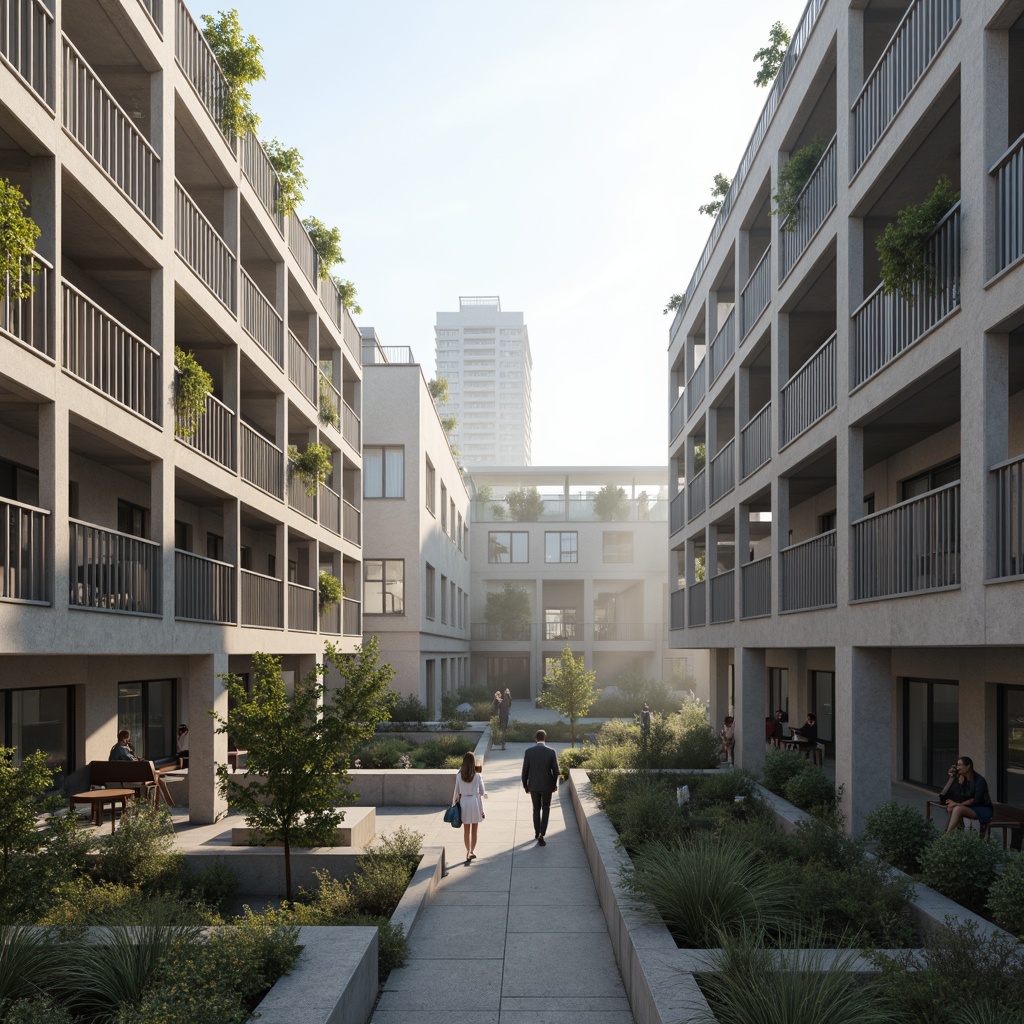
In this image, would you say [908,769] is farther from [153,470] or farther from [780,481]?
[153,470]

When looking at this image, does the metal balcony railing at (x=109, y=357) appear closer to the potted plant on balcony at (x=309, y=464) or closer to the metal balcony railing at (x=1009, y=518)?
the potted plant on balcony at (x=309, y=464)

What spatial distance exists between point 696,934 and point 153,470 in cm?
1058

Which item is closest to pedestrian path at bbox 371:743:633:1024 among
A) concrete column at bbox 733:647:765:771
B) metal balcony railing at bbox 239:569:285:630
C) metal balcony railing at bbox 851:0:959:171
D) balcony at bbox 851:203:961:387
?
metal balcony railing at bbox 239:569:285:630

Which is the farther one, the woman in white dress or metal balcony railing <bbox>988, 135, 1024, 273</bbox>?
the woman in white dress

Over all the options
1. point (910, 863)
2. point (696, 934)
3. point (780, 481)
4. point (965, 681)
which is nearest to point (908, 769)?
point (965, 681)

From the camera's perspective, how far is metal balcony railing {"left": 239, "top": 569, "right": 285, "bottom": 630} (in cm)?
1944

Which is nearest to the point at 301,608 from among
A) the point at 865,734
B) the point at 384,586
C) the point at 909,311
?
the point at 384,586

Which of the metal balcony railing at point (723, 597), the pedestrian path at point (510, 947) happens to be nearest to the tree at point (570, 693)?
the metal balcony railing at point (723, 597)

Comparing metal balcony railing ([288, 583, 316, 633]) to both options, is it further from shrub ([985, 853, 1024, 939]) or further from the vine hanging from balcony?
shrub ([985, 853, 1024, 939])

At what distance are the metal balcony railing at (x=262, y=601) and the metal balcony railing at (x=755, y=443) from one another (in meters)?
10.6

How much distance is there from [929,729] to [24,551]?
51.9 ft

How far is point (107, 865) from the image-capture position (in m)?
11.8

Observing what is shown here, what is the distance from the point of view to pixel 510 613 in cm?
5572

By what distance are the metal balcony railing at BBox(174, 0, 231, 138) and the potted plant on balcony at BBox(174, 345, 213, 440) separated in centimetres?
462
